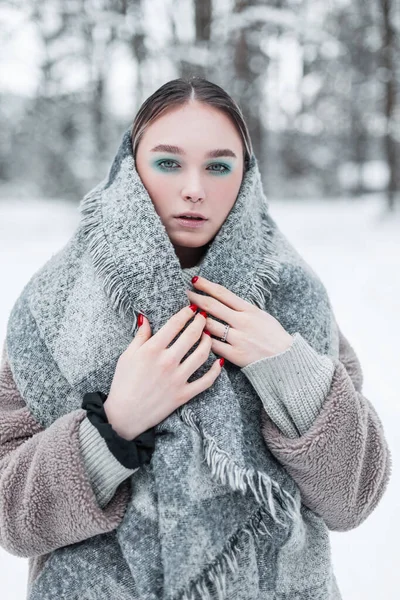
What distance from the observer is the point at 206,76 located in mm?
4824

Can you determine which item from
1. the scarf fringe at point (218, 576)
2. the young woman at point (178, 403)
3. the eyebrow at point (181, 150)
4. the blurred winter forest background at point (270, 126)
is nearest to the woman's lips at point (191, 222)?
the young woman at point (178, 403)

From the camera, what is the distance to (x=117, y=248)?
0.89 m

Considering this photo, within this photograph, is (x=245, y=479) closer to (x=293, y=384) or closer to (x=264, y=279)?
(x=293, y=384)

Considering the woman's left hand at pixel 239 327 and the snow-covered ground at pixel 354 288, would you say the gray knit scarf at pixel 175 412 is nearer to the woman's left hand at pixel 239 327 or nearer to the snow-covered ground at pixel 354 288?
the woman's left hand at pixel 239 327

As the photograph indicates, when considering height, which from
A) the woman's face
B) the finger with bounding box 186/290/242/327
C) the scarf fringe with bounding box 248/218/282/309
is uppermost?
the woman's face

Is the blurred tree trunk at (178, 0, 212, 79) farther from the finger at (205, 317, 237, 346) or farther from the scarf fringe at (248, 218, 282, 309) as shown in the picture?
the finger at (205, 317, 237, 346)

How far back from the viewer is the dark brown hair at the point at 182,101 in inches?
36.4

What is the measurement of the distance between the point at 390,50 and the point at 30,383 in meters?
7.08

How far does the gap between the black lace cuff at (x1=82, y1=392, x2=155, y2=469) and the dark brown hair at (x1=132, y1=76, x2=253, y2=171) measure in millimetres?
449

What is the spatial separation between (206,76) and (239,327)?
4.45 metres

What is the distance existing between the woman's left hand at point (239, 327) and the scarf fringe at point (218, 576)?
278 millimetres

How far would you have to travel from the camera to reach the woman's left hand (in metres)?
0.87

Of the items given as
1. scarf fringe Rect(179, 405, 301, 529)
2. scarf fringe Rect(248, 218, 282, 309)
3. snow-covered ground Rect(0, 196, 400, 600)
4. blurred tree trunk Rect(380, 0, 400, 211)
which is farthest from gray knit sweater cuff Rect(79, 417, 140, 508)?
blurred tree trunk Rect(380, 0, 400, 211)

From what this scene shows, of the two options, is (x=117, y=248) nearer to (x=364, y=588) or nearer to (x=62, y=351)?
(x=62, y=351)
